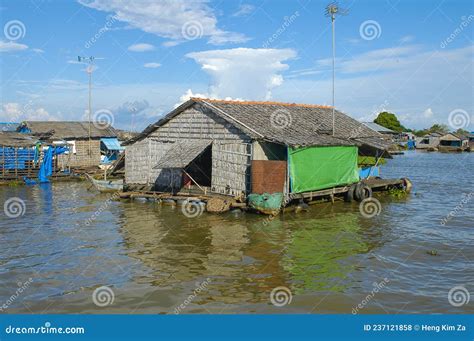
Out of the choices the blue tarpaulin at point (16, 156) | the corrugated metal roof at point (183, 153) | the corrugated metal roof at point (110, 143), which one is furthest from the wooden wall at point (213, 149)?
the corrugated metal roof at point (110, 143)

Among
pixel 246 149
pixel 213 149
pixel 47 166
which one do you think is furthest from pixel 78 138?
pixel 246 149

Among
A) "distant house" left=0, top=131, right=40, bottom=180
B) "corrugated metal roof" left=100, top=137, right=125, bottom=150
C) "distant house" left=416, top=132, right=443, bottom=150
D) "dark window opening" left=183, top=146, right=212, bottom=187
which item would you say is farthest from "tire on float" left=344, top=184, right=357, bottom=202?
"distant house" left=416, top=132, right=443, bottom=150

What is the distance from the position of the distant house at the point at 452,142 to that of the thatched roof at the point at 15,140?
190 ft

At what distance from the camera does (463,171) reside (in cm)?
3662

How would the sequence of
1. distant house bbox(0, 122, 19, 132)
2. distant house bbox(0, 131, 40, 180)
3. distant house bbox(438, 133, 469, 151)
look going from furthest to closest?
distant house bbox(438, 133, 469, 151), distant house bbox(0, 122, 19, 132), distant house bbox(0, 131, 40, 180)

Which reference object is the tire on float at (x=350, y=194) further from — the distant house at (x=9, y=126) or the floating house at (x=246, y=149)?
the distant house at (x=9, y=126)

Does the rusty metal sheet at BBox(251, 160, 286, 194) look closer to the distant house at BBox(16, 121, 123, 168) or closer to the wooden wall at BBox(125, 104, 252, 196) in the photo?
the wooden wall at BBox(125, 104, 252, 196)

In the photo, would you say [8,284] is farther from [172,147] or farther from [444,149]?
[444,149]

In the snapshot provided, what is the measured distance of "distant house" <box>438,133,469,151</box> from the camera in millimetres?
66537

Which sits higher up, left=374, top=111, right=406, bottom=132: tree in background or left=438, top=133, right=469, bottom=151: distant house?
left=374, top=111, right=406, bottom=132: tree in background

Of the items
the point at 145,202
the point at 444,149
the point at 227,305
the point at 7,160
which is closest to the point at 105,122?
the point at 7,160

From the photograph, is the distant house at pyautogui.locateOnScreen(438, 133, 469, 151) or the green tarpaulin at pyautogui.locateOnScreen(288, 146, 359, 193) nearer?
the green tarpaulin at pyautogui.locateOnScreen(288, 146, 359, 193)

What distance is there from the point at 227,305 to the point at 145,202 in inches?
491

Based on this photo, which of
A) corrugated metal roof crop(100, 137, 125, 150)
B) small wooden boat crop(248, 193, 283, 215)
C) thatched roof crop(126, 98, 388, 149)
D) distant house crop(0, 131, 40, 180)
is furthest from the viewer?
corrugated metal roof crop(100, 137, 125, 150)
